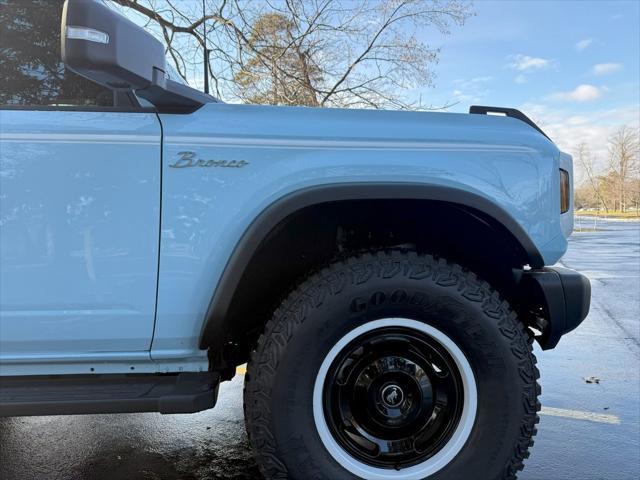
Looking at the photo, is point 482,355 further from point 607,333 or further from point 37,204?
point 607,333

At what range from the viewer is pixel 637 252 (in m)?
14.9

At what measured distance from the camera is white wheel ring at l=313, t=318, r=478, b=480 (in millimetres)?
1896

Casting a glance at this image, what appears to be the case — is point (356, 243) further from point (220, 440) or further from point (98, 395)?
point (220, 440)

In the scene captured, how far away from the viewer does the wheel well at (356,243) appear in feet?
6.87

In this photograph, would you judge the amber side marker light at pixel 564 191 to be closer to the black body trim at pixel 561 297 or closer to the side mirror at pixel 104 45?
the black body trim at pixel 561 297

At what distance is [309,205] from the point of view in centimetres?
189

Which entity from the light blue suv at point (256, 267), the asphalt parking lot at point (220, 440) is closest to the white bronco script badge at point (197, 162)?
the light blue suv at point (256, 267)

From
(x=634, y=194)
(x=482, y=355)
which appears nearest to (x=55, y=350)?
(x=482, y=355)

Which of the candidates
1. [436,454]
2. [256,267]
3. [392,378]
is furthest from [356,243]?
[436,454]

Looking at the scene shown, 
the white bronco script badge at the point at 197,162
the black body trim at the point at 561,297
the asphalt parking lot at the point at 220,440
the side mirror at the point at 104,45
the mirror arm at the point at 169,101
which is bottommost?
the asphalt parking lot at the point at 220,440

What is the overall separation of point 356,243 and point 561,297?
980 mm

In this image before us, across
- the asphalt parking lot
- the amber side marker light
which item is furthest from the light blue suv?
the asphalt parking lot

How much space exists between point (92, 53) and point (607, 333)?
596 cm

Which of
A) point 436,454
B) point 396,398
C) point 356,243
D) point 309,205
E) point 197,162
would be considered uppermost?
point 197,162
